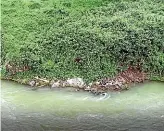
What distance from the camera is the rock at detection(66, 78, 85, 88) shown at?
17156 mm

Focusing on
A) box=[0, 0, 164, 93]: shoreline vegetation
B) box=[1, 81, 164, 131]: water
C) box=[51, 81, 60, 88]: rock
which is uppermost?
box=[0, 0, 164, 93]: shoreline vegetation

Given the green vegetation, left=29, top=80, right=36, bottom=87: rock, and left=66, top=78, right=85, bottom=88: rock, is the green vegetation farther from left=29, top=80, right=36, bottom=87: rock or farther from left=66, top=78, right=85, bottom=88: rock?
left=29, top=80, right=36, bottom=87: rock

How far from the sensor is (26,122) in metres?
14.9

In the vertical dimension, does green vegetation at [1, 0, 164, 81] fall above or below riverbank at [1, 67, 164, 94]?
above

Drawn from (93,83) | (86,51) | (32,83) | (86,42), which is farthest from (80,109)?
(86,42)

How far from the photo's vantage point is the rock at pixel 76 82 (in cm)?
1716

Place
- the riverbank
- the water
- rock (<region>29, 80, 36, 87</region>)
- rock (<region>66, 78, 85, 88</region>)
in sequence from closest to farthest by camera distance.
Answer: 1. the water
2. the riverbank
3. rock (<region>66, 78, 85, 88</region>)
4. rock (<region>29, 80, 36, 87</region>)

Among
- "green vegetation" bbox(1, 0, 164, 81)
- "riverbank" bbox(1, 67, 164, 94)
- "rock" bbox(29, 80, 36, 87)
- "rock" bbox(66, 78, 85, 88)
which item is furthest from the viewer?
"green vegetation" bbox(1, 0, 164, 81)

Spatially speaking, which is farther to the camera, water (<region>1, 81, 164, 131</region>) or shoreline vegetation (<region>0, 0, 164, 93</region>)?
shoreline vegetation (<region>0, 0, 164, 93</region>)

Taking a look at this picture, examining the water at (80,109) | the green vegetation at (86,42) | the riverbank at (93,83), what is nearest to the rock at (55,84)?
the riverbank at (93,83)

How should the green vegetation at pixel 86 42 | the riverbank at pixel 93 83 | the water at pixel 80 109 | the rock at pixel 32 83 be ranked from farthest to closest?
1. the green vegetation at pixel 86 42
2. the rock at pixel 32 83
3. the riverbank at pixel 93 83
4. the water at pixel 80 109

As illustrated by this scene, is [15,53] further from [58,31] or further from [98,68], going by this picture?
[98,68]

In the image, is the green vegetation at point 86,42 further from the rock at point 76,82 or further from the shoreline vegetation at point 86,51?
the rock at point 76,82

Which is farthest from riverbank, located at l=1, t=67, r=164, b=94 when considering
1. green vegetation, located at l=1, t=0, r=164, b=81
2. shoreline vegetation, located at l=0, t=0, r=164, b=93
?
green vegetation, located at l=1, t=0, r=164, b=81
